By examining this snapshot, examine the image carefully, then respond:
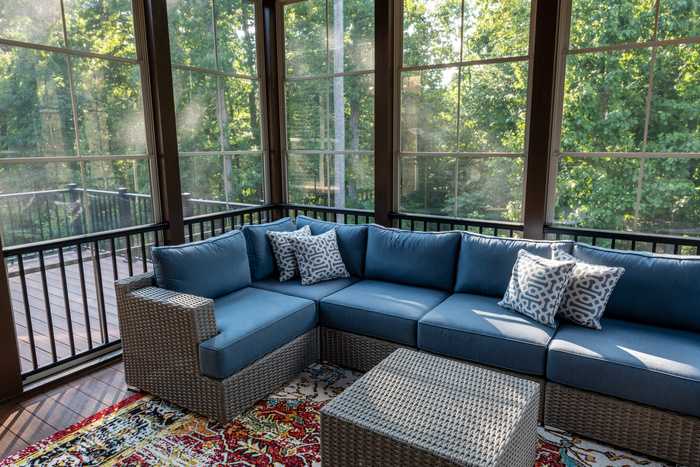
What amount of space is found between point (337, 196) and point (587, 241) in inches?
80.8

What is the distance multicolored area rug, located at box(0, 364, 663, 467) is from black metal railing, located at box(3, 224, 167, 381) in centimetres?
74

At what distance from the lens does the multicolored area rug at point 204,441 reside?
2191mm

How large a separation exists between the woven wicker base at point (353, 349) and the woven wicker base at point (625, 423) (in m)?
0.89

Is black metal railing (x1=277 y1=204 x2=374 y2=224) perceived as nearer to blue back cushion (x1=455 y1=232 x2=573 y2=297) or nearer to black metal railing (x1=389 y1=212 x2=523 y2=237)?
black metal railing (x1=389 y1=212 x2=523 y2=237)

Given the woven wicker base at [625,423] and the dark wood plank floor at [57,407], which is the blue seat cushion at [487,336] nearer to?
the woven wicker base at [625,423]

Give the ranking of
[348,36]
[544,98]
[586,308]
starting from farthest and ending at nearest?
[348,36] → [544,98] → [586,308]

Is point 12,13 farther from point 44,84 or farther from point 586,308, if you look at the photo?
point 586,308

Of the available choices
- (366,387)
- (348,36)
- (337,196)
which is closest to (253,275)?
(337,196)

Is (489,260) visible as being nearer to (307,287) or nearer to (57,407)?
(307,287)

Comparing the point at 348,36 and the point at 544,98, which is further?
the point at 348,36

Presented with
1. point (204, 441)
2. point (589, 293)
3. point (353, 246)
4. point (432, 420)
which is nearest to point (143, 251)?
point (353, 246)

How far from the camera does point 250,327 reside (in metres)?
2.58

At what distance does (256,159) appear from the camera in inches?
175

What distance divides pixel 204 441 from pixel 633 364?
6.56ft
